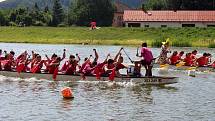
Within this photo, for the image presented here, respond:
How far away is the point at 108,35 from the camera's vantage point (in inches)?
3159

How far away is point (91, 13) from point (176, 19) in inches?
1004

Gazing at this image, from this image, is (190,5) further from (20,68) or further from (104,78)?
(104,78)

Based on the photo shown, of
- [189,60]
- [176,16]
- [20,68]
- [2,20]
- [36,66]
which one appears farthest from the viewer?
[2,20]

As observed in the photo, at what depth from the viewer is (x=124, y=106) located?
21812 mm

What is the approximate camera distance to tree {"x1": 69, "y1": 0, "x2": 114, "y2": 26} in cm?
11775

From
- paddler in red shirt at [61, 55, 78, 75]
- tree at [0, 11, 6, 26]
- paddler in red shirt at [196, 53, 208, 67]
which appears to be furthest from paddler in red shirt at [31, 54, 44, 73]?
tree at [0, 11, 6, 26]

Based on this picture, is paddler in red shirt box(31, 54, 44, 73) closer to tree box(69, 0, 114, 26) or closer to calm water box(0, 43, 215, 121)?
calm water box(0, 43, 215, 121)

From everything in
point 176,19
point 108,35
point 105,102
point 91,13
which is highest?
point 91,13

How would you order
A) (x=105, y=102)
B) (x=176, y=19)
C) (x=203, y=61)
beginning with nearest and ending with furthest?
(x=105, y=102), (x=203, y=61), (x=176, y=19)

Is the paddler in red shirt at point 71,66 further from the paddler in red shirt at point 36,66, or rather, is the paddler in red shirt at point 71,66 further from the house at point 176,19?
the house at point 176,19

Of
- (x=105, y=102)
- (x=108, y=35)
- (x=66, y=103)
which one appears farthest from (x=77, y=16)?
(x=66, y=103)

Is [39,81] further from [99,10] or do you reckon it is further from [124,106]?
[99,10]

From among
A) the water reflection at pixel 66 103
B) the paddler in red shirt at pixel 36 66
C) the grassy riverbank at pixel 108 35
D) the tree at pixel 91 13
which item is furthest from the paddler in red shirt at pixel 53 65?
the tree at pixel 91 13

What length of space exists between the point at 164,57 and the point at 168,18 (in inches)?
2405
